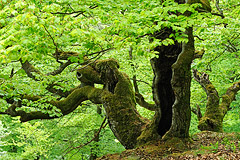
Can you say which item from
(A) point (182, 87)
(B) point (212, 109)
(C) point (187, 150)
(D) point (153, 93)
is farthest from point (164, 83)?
(B) point (212, 109)

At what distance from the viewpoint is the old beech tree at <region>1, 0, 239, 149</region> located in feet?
16.0

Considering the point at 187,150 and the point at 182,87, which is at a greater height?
the point at 182,87

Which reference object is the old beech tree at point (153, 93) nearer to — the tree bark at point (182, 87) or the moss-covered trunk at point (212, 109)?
the tree bark at point (182, 87)

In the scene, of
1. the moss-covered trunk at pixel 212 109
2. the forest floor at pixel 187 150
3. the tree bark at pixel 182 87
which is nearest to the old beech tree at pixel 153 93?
the tree bark at pixel 182 87

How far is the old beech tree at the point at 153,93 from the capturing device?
4.86m

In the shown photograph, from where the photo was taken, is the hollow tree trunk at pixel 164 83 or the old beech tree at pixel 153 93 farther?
the hollow tree trunk at pixel 164 83

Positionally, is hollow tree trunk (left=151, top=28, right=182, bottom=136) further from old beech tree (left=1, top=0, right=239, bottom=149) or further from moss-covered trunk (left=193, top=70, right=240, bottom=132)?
moss-covered trunk (left=193, top=70, right=240, bottom=132)

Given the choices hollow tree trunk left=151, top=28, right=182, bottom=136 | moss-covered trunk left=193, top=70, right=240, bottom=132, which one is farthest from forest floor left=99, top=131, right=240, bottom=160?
moss-covered trunk left=193, top=70, right=240, bottom=132

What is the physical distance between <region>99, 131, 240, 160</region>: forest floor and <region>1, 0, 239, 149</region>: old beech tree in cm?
24

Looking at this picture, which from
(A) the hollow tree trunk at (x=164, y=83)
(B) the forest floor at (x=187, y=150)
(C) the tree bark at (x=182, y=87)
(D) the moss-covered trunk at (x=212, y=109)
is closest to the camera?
(B) the forest floor at (x=187, y=150)

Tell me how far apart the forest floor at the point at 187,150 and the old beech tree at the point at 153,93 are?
235 millimetres

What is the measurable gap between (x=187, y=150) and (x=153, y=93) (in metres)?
1.50

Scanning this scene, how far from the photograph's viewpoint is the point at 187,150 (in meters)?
4.89

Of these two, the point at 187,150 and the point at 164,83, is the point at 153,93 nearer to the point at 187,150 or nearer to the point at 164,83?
the point at 164,83
